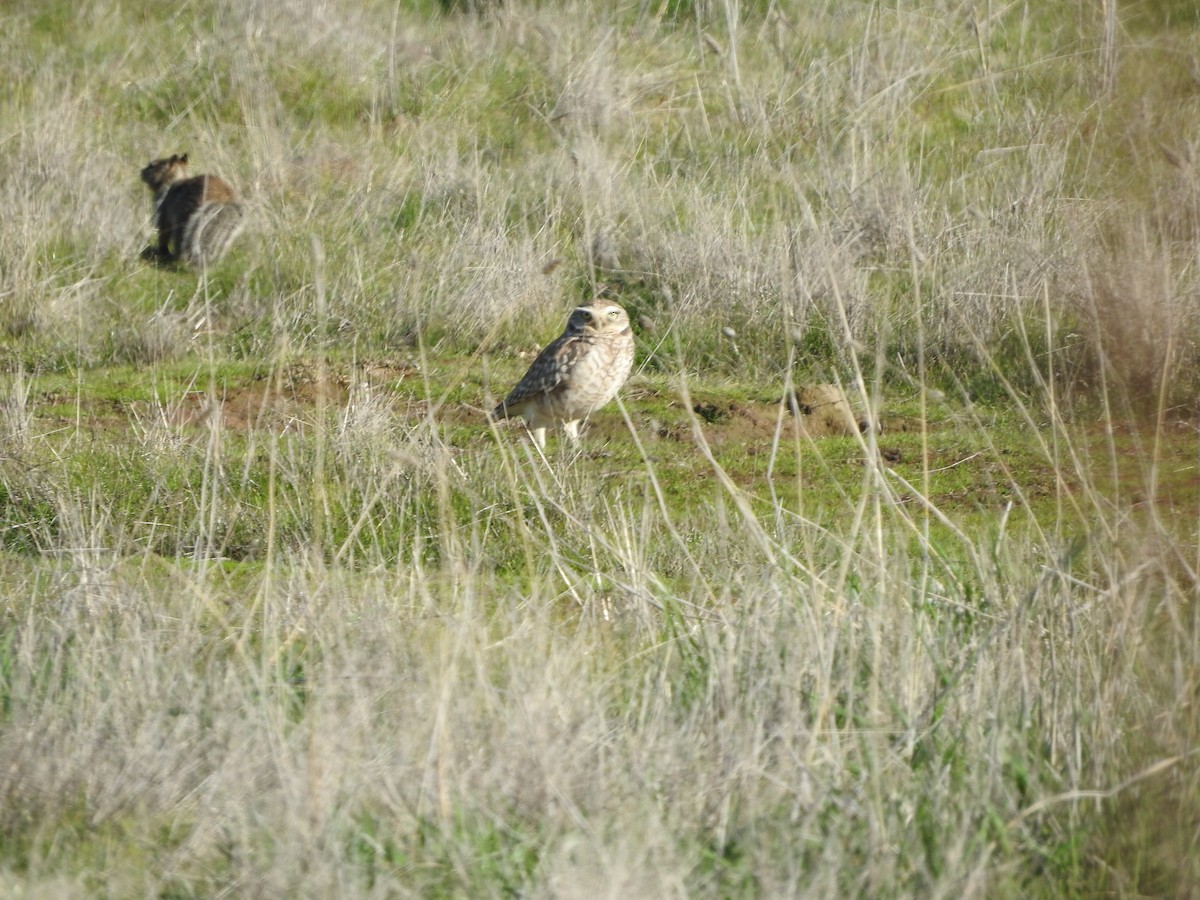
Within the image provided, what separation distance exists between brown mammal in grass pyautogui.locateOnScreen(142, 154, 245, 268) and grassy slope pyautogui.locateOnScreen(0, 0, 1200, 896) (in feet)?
1.11

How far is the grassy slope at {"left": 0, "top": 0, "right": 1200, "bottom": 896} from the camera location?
2.98 metres

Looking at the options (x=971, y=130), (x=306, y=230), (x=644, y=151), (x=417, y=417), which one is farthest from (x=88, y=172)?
(x=971, y=130)

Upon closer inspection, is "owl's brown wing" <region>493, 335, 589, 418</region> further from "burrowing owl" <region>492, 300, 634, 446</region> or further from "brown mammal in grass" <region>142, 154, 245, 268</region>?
"brown mammal in grass" <region>142, 154, 245, 268</region>

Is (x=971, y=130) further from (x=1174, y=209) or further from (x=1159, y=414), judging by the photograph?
(x=1159, y=414)

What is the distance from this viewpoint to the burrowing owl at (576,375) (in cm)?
694

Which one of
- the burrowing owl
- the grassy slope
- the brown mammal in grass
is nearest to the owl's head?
the burrowing owl

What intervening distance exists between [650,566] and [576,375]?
87.2 inches

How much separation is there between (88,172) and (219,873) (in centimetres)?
846

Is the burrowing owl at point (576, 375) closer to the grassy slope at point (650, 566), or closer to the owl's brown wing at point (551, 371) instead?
the owl's brown wing at point (551, 371)

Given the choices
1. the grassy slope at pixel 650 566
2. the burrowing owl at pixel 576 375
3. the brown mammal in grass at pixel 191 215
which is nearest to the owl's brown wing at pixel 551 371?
the burrowing owl at pixel 576 375

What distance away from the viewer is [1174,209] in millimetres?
3812

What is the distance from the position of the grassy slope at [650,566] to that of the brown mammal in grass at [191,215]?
0.34 metres

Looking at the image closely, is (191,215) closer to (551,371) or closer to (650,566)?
(551,371)

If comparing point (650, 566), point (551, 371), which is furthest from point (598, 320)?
point (650, 566)
